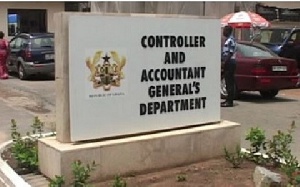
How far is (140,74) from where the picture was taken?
5922mm

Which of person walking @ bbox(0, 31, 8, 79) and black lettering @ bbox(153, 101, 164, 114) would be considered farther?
person walking @ bbox(0, 31, 8, 79)

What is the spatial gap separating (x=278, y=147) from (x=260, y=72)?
6.41 metres

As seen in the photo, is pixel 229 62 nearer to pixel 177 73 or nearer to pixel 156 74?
pixel 177 73

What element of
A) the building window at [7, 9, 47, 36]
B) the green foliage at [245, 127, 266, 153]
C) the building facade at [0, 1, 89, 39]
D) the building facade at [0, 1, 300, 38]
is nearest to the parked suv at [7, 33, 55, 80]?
the building facade at [0, 1, 300, 38]

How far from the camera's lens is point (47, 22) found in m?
27.6

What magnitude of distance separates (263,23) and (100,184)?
618 inches

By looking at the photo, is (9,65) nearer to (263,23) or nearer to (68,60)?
(263,23)

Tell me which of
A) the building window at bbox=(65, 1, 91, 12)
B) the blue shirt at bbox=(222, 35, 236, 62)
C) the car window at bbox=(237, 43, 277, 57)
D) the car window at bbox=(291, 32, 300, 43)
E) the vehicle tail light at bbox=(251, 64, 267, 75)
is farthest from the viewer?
the building window at bbox=(65, 1, 91, 12)

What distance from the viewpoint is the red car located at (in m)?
12.3

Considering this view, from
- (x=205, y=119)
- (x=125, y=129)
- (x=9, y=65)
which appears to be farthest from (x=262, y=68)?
(x=9, y=65)

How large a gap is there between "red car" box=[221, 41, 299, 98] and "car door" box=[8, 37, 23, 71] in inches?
320

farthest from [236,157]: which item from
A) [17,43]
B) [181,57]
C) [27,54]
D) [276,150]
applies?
[17,43]

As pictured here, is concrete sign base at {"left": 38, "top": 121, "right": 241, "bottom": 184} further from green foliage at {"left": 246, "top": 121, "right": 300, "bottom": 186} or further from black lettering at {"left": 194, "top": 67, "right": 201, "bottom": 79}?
black lettering at {"left": 194, "top": 67, "right": 201, "bottom": 79}

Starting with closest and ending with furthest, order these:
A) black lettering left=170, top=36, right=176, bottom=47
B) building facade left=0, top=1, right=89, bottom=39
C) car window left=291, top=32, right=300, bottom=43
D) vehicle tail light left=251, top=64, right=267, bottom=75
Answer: black lettering left=170, top=36, right=176, bottom=47 < vehicle tail light left=251, top=64, right=267, bottom=75 < car window left=291, top=32, right=300, bottom=43 < building facade left=0, top=1, right=89, bottom=39
